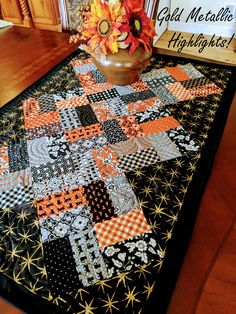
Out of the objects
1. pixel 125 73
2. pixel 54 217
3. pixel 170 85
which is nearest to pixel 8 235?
pixel 54 217

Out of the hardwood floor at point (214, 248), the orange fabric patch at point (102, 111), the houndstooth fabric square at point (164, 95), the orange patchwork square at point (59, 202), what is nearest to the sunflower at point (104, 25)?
the orange fabric patch at point (102, 111)

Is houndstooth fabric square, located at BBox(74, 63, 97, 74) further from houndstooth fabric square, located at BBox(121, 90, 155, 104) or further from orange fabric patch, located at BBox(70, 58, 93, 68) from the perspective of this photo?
houndstooth fabric square, located at BBox(121, 90, 155, 104)

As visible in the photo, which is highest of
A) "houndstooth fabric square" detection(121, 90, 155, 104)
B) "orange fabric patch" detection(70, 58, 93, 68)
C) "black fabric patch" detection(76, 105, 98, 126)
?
"orange fabric patch" detection(70, 58, 93, 68)

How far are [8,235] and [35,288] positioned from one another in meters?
0.16

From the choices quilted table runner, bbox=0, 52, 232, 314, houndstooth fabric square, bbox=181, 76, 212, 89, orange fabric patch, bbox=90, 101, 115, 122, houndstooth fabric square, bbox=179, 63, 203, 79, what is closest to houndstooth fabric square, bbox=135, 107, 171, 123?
quilted table runner, bbox=0, 52, 232, 314

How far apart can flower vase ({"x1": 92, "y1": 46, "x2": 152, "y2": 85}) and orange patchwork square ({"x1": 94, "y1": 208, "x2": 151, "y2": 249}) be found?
470mm

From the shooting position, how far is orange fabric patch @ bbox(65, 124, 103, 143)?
0.86 meters

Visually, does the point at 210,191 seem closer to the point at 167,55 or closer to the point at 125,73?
the point at 125,73

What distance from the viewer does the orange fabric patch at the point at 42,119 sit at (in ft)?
3.07

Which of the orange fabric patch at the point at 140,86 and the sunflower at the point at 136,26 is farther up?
the sunflower at the point at 136,26

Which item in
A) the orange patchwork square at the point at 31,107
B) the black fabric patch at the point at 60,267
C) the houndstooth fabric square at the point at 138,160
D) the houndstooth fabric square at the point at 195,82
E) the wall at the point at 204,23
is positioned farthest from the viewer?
the wall at the point at 204,23

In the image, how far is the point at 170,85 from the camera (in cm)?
110

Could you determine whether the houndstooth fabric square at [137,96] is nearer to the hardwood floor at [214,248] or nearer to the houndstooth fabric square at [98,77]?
the houndstooth fabric square at [98,77]

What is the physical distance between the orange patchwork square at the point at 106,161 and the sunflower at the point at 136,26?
1.08 ft
